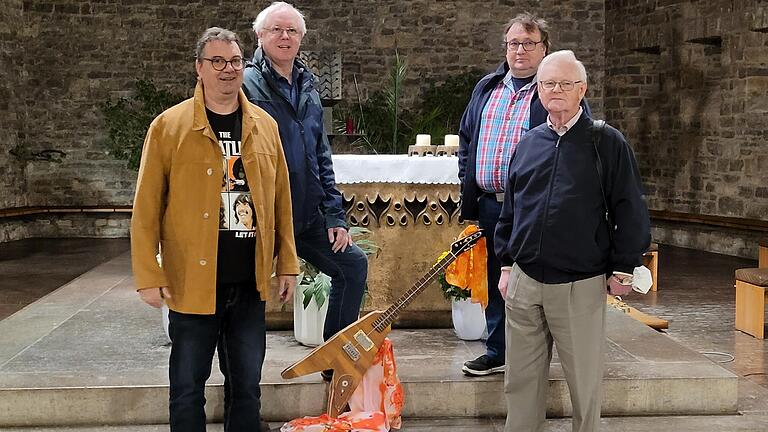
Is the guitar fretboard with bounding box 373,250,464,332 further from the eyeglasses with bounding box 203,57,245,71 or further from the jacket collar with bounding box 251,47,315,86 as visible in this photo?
the eyeglasses with bounding box 203,57,245,71

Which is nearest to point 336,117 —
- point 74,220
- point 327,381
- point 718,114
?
point 74,220

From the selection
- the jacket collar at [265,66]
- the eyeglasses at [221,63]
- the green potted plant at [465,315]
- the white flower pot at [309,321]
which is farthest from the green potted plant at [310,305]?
the eyeglasses at [221,63]

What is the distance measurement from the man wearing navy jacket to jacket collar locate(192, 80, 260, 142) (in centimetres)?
103

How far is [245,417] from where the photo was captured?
2.73 metres

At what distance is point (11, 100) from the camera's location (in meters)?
11.0

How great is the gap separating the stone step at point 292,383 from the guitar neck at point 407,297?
1.28 feet

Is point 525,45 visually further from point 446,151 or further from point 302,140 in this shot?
point 446,151

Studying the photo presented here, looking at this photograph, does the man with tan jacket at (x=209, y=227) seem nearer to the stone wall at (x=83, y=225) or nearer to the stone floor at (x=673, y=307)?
the stone floor at (x=673, y=307)

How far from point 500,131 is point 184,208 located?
4.34ft

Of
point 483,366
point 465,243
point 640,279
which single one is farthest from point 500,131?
point 483,366

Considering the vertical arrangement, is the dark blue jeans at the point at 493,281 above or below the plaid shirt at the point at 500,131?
below

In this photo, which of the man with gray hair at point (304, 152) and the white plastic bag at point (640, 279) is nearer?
the white plastic bag at point (640, 279)

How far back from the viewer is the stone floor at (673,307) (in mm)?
3426

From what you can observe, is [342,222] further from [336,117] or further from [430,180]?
[336,117]
